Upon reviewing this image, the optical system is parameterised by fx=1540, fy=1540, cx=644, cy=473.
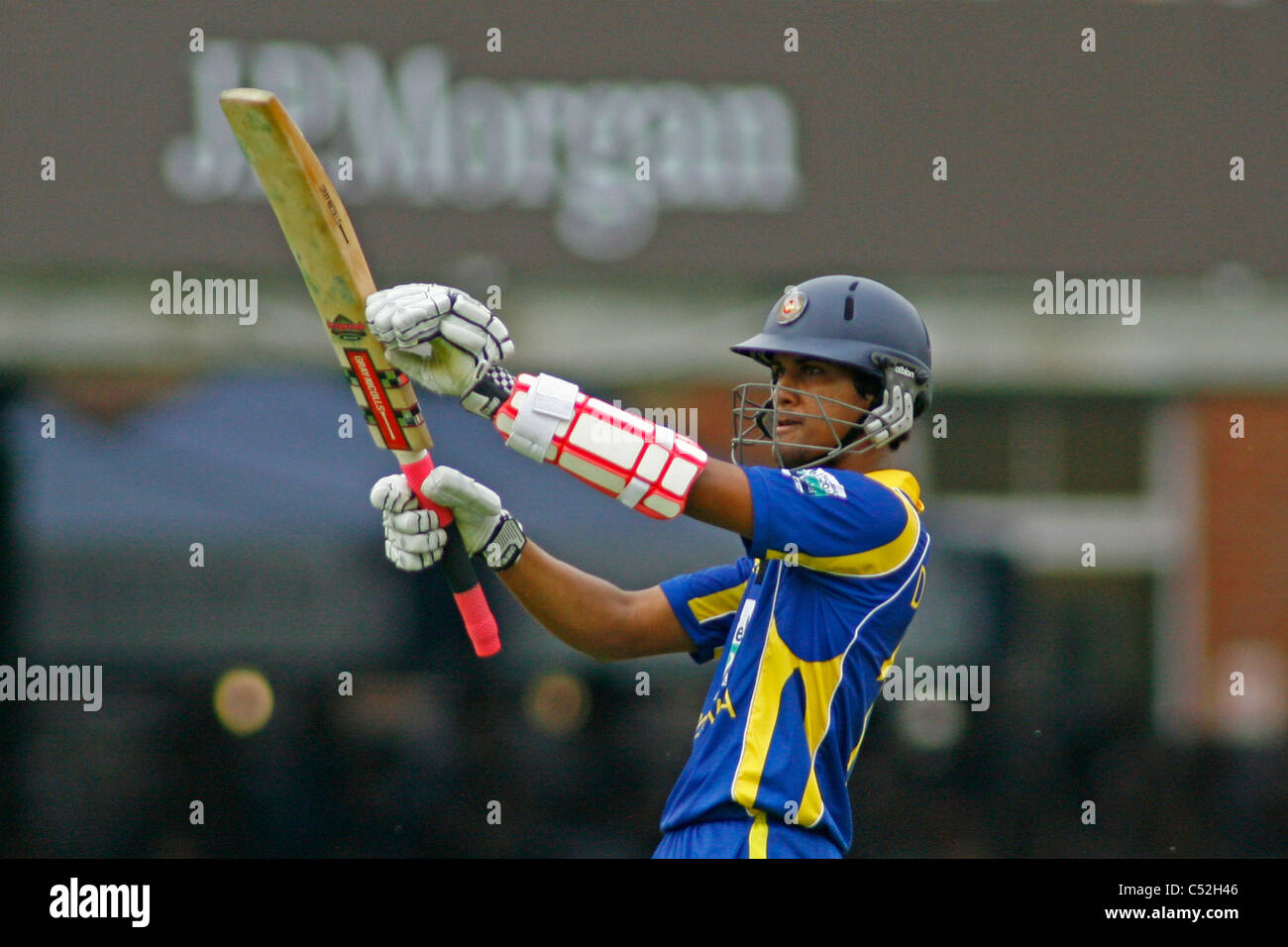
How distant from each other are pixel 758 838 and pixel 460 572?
0.92 metres

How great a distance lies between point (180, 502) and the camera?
322 inches

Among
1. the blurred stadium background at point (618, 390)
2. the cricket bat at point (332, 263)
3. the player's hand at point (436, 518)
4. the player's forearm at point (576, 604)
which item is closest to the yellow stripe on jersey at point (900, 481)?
the player's forearm at point (576, 604)

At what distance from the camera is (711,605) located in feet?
12.9

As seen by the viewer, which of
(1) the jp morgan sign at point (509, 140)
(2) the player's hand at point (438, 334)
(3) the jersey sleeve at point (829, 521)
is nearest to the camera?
(2) the player's hand at point (438, 334)

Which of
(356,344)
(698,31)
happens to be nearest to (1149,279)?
(698,31)

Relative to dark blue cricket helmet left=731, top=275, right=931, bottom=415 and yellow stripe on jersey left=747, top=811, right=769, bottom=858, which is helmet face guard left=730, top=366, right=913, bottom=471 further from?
yellow stripe on jersey left=747, top=811, right=769, bottom=858

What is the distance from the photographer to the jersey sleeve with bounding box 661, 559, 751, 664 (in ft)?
12.9

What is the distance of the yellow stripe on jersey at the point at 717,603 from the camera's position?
394cm

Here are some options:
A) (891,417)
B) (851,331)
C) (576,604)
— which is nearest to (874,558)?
(891,417)

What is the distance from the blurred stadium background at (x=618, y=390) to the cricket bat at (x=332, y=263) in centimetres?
229

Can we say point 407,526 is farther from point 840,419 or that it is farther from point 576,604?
point 840,419

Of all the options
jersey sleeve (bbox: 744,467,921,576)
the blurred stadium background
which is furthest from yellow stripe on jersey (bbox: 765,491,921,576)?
the blurred stadium background

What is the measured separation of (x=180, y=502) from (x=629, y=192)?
12.1 ft

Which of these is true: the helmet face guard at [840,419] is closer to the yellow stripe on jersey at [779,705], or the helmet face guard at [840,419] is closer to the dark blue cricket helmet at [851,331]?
the dark blue cricket helmet at [851,331]
